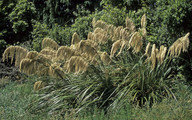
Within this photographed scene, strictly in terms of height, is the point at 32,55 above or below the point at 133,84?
above

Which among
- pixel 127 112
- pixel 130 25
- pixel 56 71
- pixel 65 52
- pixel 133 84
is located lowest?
pixel 127 112

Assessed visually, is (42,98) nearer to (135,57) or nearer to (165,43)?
(135,57)

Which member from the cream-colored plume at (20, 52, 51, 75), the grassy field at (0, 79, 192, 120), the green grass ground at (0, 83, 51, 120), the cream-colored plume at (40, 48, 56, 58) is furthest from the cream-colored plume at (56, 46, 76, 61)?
the green grass ground at (0, 83, 51, 120)

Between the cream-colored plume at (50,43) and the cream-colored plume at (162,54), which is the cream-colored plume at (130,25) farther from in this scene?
the cream-colored plume at (50,43)

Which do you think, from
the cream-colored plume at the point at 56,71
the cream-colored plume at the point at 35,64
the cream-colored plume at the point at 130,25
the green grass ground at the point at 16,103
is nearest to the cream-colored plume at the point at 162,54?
the cream-colored plume at the point at 130,25

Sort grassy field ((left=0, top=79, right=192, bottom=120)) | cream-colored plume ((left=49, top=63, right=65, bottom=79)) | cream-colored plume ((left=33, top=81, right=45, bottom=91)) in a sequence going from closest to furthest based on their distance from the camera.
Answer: grassy field ((left=0, top=79, right=192, bottom=120)), cream-colored plume ((left=49, top=63, right=65, bottom=79)), cream-colored plume ((left=33, top=81, right=45, bottom=91))

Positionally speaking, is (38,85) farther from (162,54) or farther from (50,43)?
(162,54)

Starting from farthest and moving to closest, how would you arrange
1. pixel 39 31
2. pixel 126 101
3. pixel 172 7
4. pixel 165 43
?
pixel 39 31, pixel 165 43, pixel 172 7, pixel 126 101

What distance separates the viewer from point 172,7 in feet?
21.3

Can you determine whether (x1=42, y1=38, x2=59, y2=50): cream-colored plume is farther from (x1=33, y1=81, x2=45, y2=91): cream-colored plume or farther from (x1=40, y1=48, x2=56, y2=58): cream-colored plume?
(x1=33, y1=81, x2=45, y2=91): cream-colored plume

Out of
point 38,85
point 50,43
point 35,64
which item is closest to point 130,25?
point 50,43

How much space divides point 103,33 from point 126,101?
1894 mm

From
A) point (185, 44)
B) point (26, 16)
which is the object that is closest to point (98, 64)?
point (185, 44)

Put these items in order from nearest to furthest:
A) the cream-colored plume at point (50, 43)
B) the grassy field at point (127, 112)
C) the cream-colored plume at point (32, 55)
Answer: the grassy field at point (127, 112) → the cream-colored plume at point (32, 55) → the cream-colored plume at point (50, 43)
